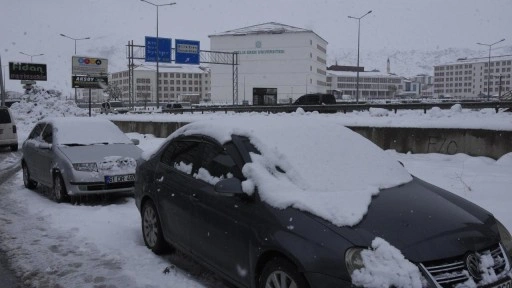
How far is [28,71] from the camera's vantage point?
52719 millimetres

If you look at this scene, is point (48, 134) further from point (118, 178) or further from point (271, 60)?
point (271, 60)

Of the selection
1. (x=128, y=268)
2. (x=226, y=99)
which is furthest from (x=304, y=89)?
(x=128, y=268)

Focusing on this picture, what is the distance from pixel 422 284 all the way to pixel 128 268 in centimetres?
324

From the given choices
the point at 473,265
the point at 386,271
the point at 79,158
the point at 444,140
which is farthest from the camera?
the point at 444,140

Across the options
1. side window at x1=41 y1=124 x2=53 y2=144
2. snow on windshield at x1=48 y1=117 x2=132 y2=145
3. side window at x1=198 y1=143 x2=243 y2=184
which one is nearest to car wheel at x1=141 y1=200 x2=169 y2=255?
side window at x1=198 y1=143 x2=243 y2=184

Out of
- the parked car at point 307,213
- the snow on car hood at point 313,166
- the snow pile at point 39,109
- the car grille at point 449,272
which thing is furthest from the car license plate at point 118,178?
the snow pile at point 39,109

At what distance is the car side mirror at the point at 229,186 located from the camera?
12.9 ft

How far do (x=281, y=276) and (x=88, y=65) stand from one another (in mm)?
38612

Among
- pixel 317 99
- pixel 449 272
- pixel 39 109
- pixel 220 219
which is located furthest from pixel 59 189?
pixel 39 109

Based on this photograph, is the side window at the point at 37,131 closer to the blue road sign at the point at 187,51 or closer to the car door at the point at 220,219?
the car door at the point at 220,219

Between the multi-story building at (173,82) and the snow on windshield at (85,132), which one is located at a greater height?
the multi-story building at (173,82)

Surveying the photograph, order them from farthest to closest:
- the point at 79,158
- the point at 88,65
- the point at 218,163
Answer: the point at 88,65 → the point at 79,158 → the point at 218,163

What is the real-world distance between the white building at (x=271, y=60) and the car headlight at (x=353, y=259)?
100 m

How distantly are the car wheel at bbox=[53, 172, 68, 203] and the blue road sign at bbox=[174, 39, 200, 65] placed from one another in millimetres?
38627
